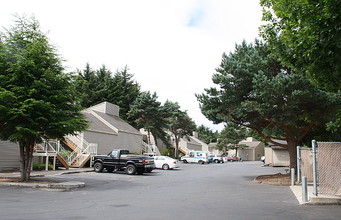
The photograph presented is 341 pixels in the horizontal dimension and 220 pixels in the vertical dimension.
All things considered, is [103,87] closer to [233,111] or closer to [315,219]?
[233,111]

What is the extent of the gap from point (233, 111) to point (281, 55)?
8.57 meters

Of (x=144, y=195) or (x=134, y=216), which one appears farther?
(x=144, y=195)

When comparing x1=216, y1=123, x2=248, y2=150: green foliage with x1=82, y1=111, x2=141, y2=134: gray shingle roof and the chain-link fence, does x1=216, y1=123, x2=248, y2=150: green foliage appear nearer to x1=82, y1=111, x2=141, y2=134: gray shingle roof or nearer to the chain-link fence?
x1=82, y1=111, x2=141, y2=134: gray shingle roof

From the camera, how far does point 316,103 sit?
53.9 feet

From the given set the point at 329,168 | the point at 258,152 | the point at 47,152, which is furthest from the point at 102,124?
the point at 258,152

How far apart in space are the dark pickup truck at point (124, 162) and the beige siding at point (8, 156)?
19.1 feet

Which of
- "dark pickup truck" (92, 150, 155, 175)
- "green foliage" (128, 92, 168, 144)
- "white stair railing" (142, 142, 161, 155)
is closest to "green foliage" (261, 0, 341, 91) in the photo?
"dark pickup truck" (92, 150, 155, 175)

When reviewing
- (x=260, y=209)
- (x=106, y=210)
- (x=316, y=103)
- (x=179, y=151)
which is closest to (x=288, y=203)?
(x=260, y=209)

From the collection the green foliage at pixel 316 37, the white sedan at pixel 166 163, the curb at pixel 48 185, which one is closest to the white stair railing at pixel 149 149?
the white sedan at pixel 166 163

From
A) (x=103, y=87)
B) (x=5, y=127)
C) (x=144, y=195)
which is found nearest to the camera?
(x=144, y=195)

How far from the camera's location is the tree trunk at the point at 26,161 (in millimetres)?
15453

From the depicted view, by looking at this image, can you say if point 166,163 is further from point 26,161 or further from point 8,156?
point 26,161

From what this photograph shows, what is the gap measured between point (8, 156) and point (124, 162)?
8275 millimetres

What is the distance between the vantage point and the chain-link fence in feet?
35.0
